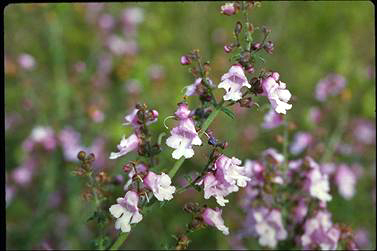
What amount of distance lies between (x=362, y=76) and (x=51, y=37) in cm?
258

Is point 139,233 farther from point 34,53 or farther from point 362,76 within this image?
point 362,76

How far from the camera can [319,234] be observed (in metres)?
2.23

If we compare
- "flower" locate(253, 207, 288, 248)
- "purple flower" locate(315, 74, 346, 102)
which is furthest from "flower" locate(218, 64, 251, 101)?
"purple flower" locate(315, 74, 346, 102)

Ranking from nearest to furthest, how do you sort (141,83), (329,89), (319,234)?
1. (319,234)
2. (329,89)
3. (141,83)

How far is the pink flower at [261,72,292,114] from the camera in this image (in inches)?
67.5

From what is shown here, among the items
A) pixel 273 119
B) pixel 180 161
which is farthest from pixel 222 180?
pixel 273 119

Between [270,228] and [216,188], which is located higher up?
[216,188]

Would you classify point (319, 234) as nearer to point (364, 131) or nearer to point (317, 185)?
point (317, 185)

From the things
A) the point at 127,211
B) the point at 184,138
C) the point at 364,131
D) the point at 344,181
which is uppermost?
the point at 184,138

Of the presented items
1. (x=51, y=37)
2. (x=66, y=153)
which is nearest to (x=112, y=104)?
(x=51, y=37)

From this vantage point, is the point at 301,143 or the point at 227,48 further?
the point at 301,143

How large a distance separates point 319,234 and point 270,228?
17 centimetres

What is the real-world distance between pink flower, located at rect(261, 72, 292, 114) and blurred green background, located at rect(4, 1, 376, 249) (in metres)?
1.44

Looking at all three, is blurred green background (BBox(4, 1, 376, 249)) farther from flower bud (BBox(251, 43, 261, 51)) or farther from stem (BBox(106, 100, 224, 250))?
flower bud (BBox(251, 43, 261, 51))
